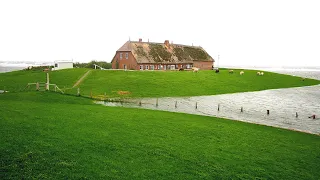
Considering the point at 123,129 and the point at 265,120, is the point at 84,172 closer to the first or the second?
the point at 123,129

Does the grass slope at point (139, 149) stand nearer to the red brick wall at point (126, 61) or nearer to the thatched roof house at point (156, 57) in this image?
the red brick wall at point (126, 61)

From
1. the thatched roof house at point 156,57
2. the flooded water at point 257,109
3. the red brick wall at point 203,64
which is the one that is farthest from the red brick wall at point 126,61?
the flooded water at point 257,109

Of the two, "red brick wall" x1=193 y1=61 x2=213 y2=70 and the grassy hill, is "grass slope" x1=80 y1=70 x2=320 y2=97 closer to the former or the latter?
the grassy hill

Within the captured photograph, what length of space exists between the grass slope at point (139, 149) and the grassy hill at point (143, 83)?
84.7 ft

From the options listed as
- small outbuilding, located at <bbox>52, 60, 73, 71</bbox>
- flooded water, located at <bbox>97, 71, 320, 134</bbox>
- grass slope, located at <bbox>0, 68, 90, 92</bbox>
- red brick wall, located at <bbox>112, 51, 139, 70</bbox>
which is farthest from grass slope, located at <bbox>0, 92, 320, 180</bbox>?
red brick wall, located at <bbox>112, 51, 139, 70</bbox>

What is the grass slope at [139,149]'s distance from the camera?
1363cm

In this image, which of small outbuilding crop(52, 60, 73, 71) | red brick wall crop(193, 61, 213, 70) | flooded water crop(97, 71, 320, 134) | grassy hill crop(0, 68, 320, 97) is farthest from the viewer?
red brick wall crop(193, 61, 213, 70)

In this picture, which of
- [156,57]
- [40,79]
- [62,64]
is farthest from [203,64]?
[40,79]

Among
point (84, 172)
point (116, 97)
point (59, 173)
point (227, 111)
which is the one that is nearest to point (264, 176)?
point (84, 172)

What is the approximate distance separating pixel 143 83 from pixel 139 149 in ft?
134

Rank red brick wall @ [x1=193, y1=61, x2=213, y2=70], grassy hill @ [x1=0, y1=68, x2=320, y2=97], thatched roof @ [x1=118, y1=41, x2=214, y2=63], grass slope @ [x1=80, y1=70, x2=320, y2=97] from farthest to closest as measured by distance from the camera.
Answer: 1. red brick wall @ [x1=193, y1=61, x2=213, y2=70]
2. thatched roof @ [x1=118, y1=41, x2=214, y2=63]
3. grass slope @ [x1=80, y1=70, x2=320, y2=97]
4. grassy hill @ [x1=0, y1=68, x2=320, y2=97]

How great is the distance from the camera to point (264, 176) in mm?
14969

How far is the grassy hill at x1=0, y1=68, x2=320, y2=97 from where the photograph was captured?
51.8 meters

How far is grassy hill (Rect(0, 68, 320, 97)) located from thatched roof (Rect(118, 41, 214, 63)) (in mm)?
11165
